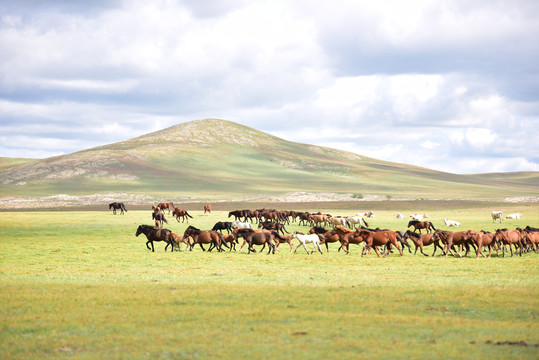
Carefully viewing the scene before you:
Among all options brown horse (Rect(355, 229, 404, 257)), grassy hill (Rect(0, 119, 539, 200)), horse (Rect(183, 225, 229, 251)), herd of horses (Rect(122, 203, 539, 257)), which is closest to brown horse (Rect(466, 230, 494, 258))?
herd of horses (Rect(122, 203, 539, 257))

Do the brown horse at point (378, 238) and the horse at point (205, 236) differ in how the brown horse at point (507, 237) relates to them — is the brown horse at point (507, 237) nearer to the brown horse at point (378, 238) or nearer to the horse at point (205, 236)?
the brown horse at point (378, 238)

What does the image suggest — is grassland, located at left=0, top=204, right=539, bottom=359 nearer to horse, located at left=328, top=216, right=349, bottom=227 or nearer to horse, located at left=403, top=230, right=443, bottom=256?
horse, located at left=403, top=230, right=443, bottom=256

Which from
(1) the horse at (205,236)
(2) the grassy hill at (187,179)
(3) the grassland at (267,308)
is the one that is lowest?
(3) the grassland at (267,308)

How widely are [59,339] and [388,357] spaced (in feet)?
21.1

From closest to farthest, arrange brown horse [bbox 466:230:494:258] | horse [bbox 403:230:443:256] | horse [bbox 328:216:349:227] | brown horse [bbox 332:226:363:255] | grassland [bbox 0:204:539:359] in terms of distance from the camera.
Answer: grassland [bbox 0:204:539:359], brown horse [bbox 466:230:494:258], horse [bbox 403:230:443:256], brown horse [bbox 332:226:363:255], horse [bbox 328:216:349:227]

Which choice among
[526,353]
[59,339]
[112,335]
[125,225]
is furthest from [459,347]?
[125,225]

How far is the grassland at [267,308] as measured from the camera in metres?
10.1

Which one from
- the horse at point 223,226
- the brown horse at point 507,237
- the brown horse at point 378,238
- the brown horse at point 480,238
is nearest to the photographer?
the brown horse at point 480,238

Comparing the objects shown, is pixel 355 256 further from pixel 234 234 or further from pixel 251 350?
pixel 251 350

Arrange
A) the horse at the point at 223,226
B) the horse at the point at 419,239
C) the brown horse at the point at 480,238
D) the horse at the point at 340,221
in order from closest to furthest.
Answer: the brown horse at the point at 480,238 → the horse at the point at 419,239 → the horse at the point at 223,226 → the horse at the point at 340,221

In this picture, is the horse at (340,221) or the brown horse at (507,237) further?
the horse at (340,221)

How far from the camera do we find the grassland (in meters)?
10.1

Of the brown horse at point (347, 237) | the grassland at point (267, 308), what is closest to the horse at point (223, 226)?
the brown horse at point (347, 237)

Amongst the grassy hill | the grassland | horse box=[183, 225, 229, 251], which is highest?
the grassy hill
